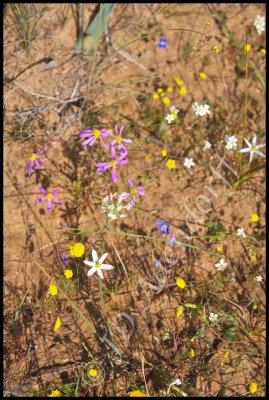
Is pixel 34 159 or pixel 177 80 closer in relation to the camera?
pixel 34 159

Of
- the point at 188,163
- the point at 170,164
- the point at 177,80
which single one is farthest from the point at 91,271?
the point at 177,80

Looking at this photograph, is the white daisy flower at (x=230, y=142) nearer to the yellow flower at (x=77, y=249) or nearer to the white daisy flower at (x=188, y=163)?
the white daisy flower at (x=188, y=163)

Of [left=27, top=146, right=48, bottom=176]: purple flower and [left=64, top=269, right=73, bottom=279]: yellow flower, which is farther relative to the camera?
[left=27, top=146, right=48, bottom=176]: purple flower

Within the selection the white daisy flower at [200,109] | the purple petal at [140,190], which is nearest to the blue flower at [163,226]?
the purple petal at [140,190]

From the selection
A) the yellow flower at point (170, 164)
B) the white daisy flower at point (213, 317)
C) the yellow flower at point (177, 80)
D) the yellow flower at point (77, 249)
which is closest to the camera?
the yellow flower at point (77, 249)

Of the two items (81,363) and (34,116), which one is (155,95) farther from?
(81,363)

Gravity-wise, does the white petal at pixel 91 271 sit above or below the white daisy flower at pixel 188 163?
below

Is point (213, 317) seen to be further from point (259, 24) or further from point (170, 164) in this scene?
point (259, 24)

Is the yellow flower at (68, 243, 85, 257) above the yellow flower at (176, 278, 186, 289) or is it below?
above

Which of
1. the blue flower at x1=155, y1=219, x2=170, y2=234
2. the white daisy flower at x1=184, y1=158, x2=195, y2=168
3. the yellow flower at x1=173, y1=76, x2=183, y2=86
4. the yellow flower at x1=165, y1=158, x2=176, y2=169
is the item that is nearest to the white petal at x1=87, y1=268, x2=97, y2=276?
the blue flower at x1=155, y1=219, x2=170, y2=234

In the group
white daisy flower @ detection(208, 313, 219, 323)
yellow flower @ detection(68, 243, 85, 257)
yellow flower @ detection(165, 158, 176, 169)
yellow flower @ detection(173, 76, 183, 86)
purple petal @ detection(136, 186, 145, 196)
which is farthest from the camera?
yellow flower @ detection(173, 76, 183, 86)

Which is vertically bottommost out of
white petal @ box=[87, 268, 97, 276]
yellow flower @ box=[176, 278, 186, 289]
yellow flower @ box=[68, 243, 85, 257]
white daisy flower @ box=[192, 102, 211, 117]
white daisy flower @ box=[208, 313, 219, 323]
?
white daisy flower @ box=[208, 313, 219, 323]

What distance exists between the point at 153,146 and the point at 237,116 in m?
0.65

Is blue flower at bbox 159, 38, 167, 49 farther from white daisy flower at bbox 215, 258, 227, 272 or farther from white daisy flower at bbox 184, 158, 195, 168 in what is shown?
white daisy flower at bbox 215, 258, 227, 272
